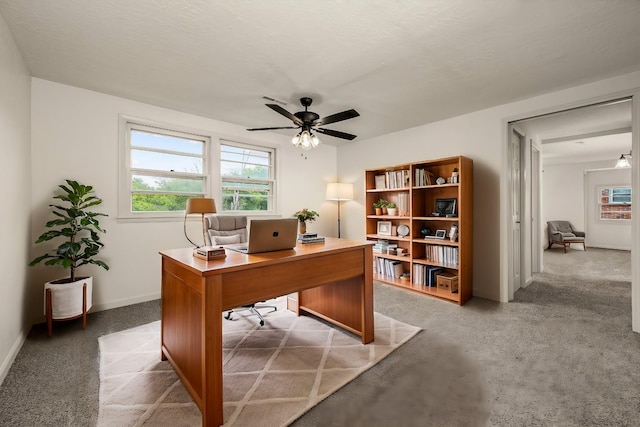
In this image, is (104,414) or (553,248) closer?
(104,414)

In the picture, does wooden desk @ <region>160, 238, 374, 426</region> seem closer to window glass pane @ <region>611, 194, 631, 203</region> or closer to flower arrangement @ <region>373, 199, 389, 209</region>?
flower arrangement @ <region>373, 199, 389, 209</region>

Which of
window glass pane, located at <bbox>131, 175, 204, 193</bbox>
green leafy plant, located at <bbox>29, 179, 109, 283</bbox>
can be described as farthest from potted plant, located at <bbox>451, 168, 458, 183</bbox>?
green leafy plant, located at <bbox>29, 179, 109, 283</bbox>

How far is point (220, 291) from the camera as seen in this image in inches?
60.6

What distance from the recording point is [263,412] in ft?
5.24

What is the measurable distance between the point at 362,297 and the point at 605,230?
8680mm

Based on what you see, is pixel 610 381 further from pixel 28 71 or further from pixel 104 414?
pixel 28 71

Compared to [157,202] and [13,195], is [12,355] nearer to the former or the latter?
[13,195]

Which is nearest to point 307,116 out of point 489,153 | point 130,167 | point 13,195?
point 130,167

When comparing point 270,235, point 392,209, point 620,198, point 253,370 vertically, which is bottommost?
point 253,370

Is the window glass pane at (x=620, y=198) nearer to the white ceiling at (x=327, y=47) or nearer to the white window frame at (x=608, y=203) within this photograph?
the white window frame at (x=608, y=203)

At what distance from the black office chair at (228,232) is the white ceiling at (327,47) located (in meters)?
1.40

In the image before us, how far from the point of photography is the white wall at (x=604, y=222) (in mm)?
7082

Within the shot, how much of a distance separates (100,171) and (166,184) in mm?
714

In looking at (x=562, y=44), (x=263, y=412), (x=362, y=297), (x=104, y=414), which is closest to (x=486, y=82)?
(x=562, y=44)
